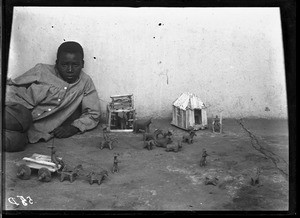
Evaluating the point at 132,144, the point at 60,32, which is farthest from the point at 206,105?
the point at 60,32

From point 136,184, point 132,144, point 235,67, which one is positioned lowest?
point 136,184

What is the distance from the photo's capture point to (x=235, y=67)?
23.1 ft

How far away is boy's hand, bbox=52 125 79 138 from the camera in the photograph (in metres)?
6.49

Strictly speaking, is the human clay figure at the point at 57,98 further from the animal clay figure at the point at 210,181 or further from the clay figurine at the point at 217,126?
the animal clay figure at the point at 210,181

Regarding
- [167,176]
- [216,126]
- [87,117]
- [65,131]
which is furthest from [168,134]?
[65,131]

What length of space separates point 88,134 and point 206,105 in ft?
5.40

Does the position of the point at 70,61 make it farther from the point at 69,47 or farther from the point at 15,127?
the point at 15,127

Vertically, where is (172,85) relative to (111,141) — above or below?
above

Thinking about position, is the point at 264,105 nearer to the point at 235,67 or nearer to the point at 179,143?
the point at 235,67

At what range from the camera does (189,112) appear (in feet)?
22.2

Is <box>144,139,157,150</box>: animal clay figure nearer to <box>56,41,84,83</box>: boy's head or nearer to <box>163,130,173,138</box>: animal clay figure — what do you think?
<box>163,130,173,138</box>: animal clay figure

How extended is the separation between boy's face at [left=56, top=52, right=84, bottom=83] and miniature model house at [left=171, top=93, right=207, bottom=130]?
1356 mm

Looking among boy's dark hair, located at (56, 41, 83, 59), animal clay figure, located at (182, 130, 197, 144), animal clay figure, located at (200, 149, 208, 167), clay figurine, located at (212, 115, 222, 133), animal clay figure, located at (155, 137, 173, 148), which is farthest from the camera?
boy's dark hair, located at (56, 41, 83, 59)

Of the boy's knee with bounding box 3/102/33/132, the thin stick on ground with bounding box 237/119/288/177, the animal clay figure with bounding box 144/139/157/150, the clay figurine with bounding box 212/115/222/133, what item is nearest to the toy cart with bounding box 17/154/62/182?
the boy's knee with bounding box 3/102/33/132
